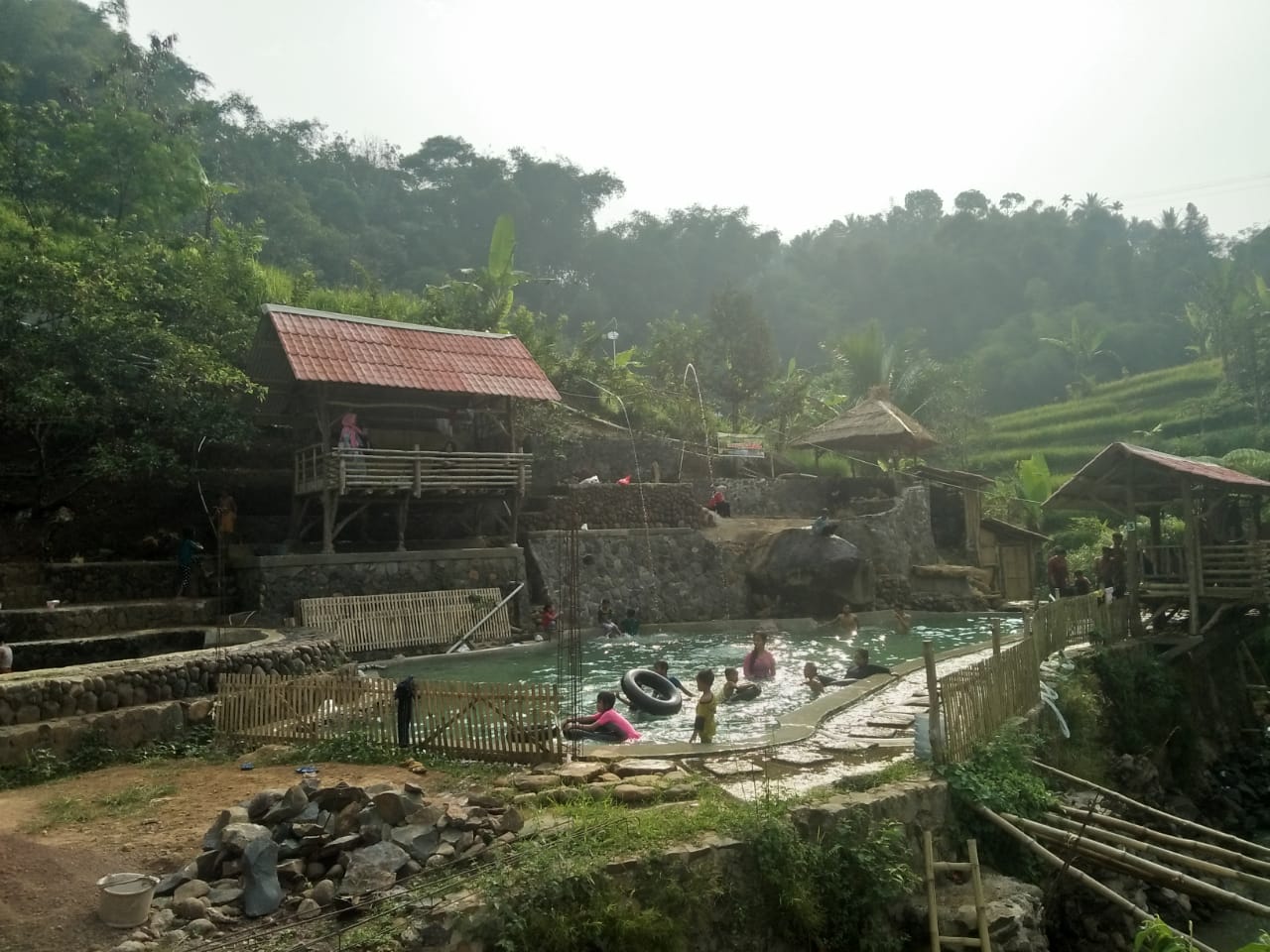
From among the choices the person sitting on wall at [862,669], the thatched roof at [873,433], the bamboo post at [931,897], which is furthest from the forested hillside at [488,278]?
the bamboo post at [931,897]

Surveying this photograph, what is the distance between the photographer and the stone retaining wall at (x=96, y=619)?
14.4 m

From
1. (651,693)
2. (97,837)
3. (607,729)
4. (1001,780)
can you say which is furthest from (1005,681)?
(97,837)

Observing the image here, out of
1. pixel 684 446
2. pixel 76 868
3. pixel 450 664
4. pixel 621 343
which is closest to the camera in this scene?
pixel 76 868

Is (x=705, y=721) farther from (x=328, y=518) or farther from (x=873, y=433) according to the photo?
(x=873, y=433)

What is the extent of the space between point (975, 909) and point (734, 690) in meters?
6.67

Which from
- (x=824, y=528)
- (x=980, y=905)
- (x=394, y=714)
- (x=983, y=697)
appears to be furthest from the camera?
(x=824, y=528)

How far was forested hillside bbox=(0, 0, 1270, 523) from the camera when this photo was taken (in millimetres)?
19328

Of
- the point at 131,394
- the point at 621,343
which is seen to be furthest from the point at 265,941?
the point at 621,343

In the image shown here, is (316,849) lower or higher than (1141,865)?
higher

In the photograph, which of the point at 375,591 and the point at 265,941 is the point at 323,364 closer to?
the point at 375,591

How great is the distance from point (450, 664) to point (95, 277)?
452 inches

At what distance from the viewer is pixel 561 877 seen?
6172mm

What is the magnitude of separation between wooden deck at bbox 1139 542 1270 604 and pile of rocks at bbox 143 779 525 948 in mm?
14243

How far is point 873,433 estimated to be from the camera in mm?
26766
